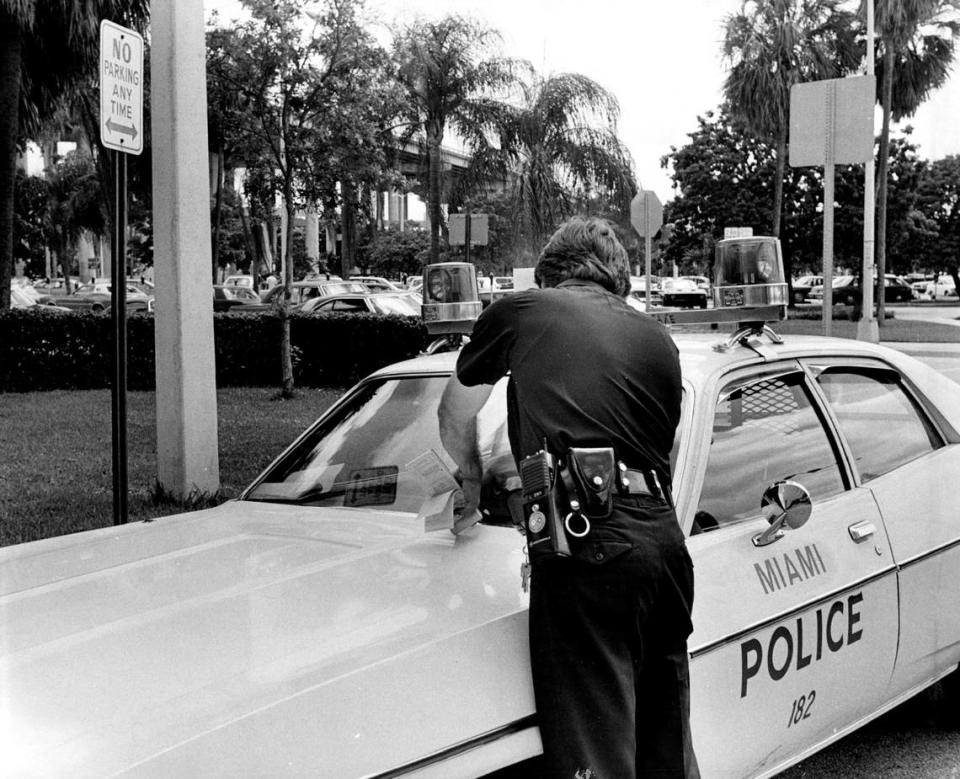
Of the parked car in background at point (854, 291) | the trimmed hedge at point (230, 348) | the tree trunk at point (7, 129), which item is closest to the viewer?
the tree trunk at point (7, 129)

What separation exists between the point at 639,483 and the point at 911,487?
1.72 m

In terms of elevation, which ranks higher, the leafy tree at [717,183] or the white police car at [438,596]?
the leafy tree at [717,183]

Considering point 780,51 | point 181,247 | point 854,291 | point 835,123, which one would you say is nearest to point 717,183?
point 854,291

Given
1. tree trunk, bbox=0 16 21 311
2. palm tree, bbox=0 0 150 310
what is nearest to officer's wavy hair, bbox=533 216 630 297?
palm tree, bbox=0 0 150 310

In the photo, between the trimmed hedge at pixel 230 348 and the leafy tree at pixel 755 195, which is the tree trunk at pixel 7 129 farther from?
the leafy tree at pixel 755 195

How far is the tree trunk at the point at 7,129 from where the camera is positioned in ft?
45.6

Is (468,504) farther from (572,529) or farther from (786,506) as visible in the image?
(786,506)

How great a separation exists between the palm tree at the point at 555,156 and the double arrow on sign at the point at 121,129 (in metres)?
19.0

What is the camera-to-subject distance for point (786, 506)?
2.93 meters

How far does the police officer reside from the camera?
2.29 meters

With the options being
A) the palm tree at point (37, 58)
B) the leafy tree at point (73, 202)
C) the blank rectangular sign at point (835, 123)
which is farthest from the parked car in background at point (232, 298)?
the blank rectangular sign at point (835, 123)

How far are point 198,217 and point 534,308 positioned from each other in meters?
5.45

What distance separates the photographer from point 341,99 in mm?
Answer: 13289

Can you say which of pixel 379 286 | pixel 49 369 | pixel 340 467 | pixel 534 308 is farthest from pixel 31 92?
pixel 379 286
